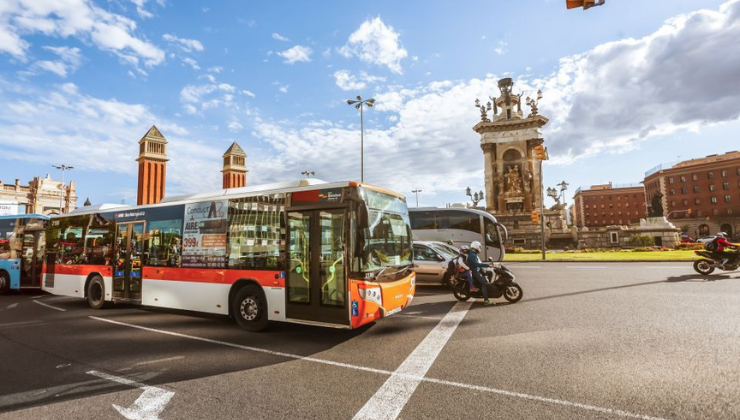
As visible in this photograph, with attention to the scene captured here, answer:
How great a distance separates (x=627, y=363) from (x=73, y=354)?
8028 millimetres

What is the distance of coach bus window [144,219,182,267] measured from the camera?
8047 mm

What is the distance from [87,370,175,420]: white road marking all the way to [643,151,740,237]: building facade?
83374 millimetres

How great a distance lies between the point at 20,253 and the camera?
42.4 feet

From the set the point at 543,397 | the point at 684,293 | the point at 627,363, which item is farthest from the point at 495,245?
the point at 543,397

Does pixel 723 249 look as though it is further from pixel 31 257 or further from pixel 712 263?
pixel 31 257

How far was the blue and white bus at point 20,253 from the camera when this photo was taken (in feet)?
42.3

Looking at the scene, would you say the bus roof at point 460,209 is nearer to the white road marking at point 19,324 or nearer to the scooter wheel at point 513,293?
the scooter wheel at point 513,293

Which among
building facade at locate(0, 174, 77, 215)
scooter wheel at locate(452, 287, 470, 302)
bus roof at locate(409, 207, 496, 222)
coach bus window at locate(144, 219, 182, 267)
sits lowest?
scooter wheel at locate(452, 287, 470, 302)

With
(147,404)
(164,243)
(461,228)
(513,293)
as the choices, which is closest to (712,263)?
(513,293)

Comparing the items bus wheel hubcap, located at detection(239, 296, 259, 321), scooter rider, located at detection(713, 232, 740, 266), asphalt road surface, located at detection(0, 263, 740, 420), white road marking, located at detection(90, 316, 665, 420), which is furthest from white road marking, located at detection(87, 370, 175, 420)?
scooter rider, located at detection(713, 232, 740, 266)

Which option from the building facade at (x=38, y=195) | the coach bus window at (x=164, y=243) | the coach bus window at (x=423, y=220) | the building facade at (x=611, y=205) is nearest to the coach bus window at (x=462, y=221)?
the coach bus window at (x=423, y=220)

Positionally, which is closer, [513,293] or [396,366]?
[396,366]

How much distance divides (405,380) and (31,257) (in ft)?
50.3

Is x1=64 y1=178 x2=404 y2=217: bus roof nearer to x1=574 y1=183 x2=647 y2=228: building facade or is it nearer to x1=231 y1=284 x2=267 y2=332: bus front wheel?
x1=231 y1=284 x2=267 y2=332: bus front wheel
